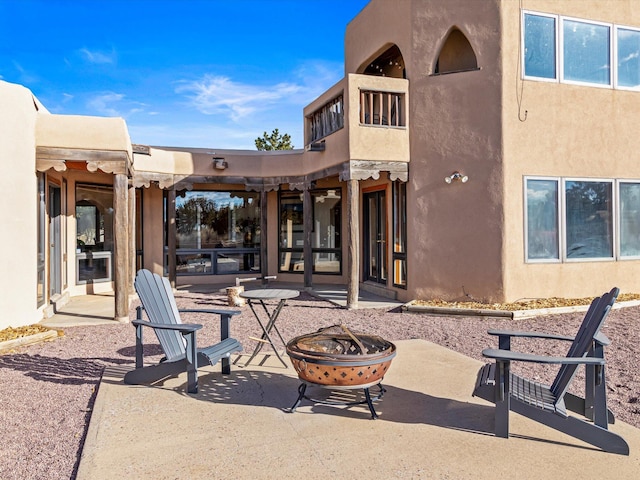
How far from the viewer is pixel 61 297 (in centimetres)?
941

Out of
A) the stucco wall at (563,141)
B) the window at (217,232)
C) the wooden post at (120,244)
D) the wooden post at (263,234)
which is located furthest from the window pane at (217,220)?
the stucco wall at (563,141)

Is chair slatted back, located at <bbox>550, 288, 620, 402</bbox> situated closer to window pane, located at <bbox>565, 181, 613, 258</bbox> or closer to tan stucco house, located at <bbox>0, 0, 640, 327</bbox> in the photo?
tan stucco house, located at <bbox>0, 0, 640, 327</bbox>

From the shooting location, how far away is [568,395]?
3.66 metres

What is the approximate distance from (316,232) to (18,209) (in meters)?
7.21

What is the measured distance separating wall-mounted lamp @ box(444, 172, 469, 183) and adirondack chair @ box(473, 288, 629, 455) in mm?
5586

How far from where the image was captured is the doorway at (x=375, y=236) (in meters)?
11.0

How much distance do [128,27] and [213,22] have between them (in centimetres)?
294

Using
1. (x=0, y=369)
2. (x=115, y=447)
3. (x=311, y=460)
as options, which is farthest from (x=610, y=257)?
(x=0, y=369)

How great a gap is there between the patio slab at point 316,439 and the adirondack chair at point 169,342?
0.16 meters

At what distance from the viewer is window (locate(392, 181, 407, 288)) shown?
10.0 m

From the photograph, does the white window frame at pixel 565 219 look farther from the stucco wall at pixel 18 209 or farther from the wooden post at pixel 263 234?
the stucco wall at pixel 18 209

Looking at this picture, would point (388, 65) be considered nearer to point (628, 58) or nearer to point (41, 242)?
point (628, 58)


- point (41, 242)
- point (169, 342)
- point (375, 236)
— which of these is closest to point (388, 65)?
point (375, 236)

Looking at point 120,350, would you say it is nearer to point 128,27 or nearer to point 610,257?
point 610,257
